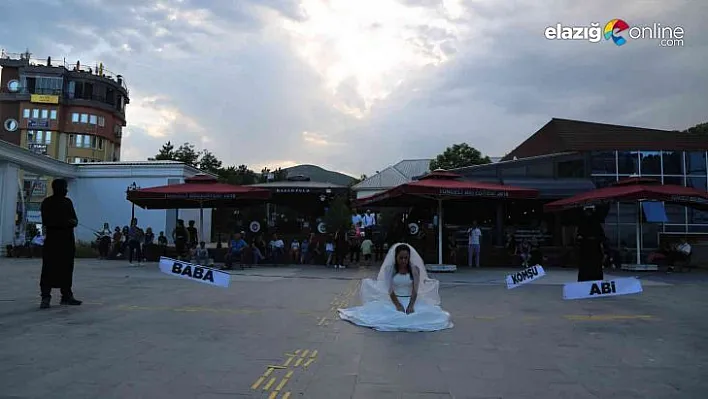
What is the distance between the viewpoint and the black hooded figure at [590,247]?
1155 cm

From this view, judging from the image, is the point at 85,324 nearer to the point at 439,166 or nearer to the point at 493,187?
the point at 493,187

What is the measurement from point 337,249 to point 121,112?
6624 cm

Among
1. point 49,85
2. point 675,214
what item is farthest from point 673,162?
point 49,85

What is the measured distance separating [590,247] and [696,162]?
17090mm

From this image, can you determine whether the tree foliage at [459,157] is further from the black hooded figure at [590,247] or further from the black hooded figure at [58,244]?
the black hooded figure at [58,244]

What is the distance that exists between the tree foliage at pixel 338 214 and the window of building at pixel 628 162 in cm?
1326

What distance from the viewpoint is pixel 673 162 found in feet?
81.6

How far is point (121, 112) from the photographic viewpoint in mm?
75750

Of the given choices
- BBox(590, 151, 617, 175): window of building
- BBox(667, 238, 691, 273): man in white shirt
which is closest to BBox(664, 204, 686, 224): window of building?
BBox(590, 151, 617, 175): window of building

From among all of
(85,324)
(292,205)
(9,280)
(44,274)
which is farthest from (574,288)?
(292,205)

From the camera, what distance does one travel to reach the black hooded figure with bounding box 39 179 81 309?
9172mm

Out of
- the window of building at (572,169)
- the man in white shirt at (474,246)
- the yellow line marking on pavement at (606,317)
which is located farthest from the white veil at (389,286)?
the window of building at (572,169)

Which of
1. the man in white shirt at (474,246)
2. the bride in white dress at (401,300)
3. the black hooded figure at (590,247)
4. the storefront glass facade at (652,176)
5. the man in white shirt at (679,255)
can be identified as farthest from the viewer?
the storefront glass facade at (652,176)

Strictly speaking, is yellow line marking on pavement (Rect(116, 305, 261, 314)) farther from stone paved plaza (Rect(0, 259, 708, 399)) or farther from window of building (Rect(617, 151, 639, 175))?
window of building (Rect(617, 151, 639, 175))
